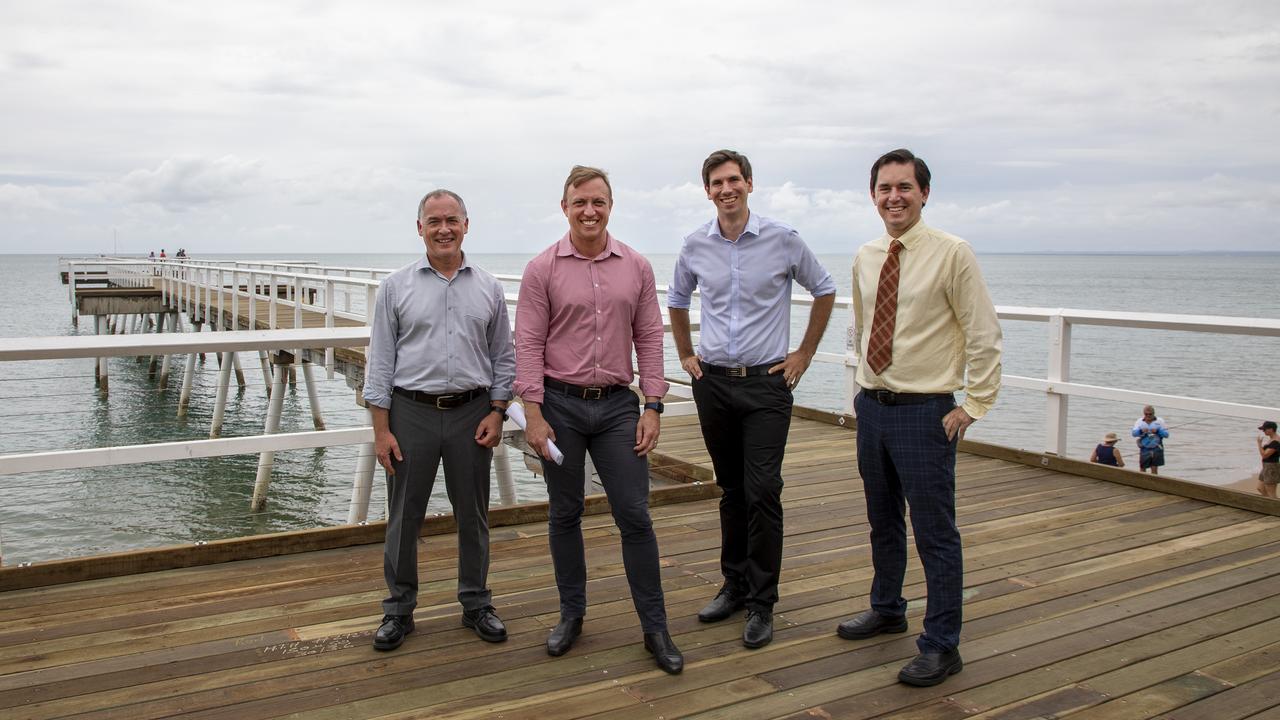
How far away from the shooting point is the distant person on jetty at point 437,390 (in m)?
3.43

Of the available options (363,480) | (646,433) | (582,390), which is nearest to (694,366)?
(646,433)

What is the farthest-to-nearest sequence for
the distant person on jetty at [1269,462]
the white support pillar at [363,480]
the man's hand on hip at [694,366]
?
the distant person on jetty at [1269,462]
the white support pillar at [363,480]
the man's hand on hip at [694,366]

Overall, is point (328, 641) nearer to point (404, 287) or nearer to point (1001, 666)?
point (404, 287)

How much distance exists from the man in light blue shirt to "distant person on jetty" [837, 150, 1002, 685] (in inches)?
14.5

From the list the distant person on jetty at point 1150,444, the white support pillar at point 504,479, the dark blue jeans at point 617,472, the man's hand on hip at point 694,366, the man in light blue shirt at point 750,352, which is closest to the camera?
the dark blue jeans at point 617,472

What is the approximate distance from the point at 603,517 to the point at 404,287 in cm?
216

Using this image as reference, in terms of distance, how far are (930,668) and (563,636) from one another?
4.02 feet

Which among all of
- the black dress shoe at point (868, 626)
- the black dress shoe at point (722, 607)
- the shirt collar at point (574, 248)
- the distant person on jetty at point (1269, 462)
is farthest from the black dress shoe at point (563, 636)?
the distant person on jetty at point (1269, 462)

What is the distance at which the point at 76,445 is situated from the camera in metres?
17.0

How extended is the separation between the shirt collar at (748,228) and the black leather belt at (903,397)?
0.73m

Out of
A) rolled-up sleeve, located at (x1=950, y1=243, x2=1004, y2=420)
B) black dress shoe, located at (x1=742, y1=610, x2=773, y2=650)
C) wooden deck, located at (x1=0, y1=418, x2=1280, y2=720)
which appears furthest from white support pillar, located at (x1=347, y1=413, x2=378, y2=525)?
rolled-up sleeve, located at (x1=950, y1=243, x2=1004, y2=420)

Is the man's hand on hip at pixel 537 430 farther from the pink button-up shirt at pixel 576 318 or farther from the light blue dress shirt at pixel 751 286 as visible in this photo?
the light blue dress shirt at pixel 751 286

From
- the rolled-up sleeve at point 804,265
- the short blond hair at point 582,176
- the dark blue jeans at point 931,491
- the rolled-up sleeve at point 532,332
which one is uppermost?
the short blond hair at point 582,176

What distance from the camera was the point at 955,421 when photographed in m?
3.12
